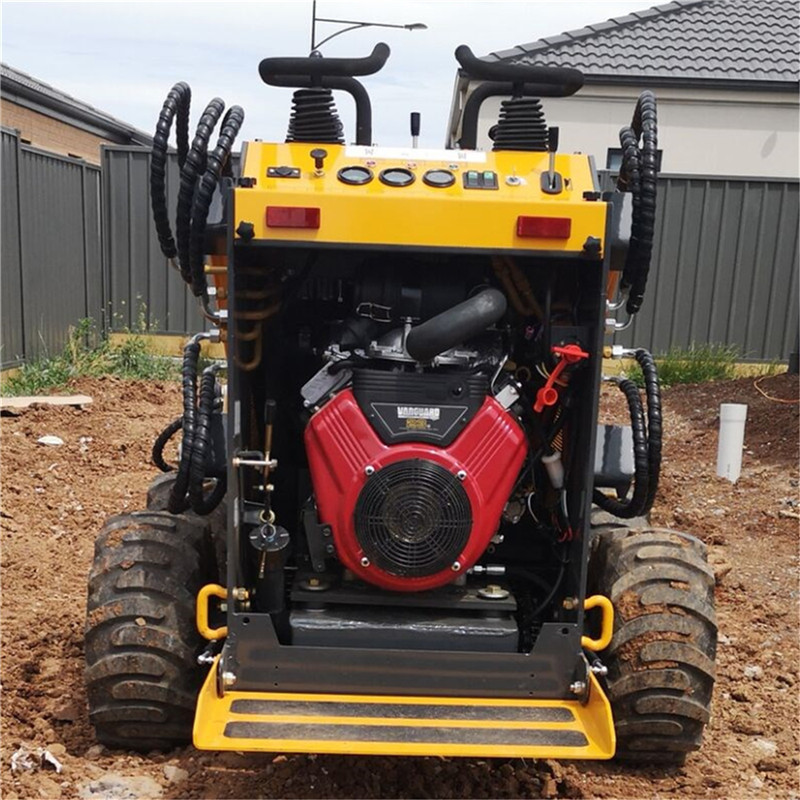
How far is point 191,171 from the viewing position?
2.70 metres

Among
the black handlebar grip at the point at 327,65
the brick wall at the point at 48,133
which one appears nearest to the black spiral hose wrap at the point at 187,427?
the black handlebar grip at the point at 327,65

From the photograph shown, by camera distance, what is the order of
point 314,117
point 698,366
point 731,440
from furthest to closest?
point 698,366 < point 731,440 < point 314,117

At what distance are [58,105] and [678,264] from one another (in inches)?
445

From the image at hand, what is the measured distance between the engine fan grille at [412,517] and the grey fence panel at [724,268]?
8296 millimetres

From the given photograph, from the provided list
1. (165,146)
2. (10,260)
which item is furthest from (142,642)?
(10,260)

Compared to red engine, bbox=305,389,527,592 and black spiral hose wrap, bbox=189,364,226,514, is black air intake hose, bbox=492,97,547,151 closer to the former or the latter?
red engine, bbox=305,389,527,592

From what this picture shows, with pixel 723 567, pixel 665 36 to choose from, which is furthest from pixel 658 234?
pixel 723 567

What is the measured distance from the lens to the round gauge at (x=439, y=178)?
2676 mm

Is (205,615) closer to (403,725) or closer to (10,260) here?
(403,725)

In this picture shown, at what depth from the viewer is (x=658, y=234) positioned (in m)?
10.5

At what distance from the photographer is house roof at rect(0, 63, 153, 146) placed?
15156 mm

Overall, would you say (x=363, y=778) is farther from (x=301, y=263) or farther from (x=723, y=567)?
(x=723, y=567)

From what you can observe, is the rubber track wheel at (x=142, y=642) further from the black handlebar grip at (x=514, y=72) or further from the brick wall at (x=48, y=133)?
the brick wall at (x=48, y=133)

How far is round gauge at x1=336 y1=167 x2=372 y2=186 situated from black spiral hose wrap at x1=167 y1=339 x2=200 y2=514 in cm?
72
